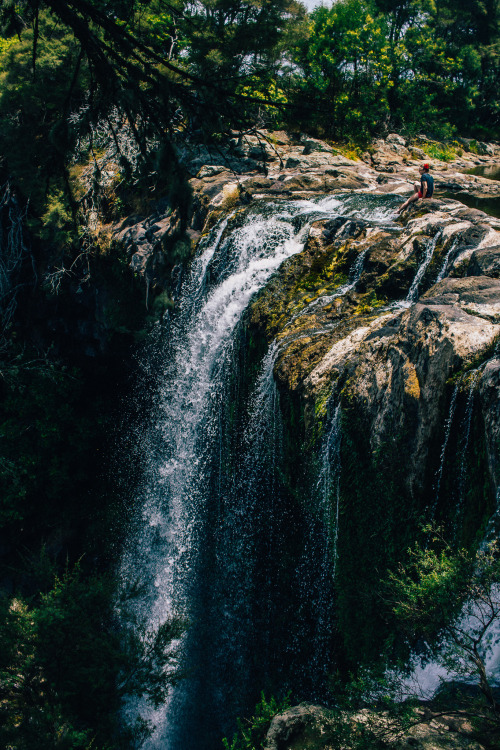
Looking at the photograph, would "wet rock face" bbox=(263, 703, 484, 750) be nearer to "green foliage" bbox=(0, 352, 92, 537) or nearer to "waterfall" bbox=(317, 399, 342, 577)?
"waterfall" bbox=(317, 399, 342, 577)

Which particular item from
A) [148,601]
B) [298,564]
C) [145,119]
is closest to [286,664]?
[298,564]

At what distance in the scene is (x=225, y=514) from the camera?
788cm

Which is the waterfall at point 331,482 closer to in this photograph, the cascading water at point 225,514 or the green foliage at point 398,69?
the cascading water at point 225,514

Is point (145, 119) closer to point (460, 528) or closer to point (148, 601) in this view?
point (460, 528)

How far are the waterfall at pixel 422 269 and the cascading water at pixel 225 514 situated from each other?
7.35 feet

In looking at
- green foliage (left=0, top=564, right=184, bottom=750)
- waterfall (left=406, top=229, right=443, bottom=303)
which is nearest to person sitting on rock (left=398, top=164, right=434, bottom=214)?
waterfall (left=406, top=229, right=443, bottom=303)

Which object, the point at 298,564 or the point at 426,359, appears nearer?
the point at 426,359

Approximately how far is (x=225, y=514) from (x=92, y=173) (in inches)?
226

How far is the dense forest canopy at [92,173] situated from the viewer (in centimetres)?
293

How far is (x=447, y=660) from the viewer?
3.85 meters

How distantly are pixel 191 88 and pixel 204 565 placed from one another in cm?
755

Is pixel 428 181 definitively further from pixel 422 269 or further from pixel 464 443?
pixel 464 443

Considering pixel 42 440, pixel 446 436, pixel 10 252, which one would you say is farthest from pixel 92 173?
pixel 42 440

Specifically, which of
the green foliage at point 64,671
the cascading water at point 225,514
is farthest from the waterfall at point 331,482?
the green foliage at point 64,671
